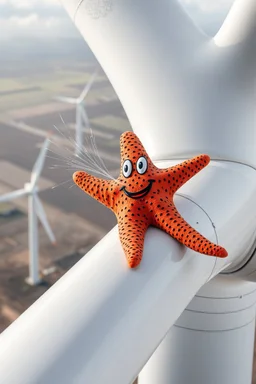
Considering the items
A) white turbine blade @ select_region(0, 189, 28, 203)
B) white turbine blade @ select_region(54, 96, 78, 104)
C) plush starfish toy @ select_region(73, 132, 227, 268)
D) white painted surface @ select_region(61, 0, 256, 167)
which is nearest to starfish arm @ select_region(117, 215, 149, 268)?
plush starfish toy @ select_region(73, 132, 227, 268)

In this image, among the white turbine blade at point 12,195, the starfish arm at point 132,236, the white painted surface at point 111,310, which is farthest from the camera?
the white turbine blade at point 12,195

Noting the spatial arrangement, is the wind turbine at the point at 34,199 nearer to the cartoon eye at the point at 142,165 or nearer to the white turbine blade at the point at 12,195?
the white turbine blade at the point at 12,195

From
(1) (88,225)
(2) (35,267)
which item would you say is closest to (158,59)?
Answer: (2) (35,267)

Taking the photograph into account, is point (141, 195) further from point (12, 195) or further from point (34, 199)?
point (34, 199)

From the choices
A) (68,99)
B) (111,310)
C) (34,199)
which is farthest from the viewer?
(68,99)

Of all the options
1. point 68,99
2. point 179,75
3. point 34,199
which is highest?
Result: point 179,75

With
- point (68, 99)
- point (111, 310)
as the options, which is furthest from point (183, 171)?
point (68, 99)

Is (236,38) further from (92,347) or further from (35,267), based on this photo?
(35,267)

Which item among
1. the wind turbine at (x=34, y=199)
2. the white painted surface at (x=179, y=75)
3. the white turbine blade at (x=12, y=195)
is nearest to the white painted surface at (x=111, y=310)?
the white painted surface at (x=179, y=75)

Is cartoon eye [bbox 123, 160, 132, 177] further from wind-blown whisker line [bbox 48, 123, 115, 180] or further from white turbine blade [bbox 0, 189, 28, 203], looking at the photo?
white turbine blade [bbox 0, 189, 28, 203]
